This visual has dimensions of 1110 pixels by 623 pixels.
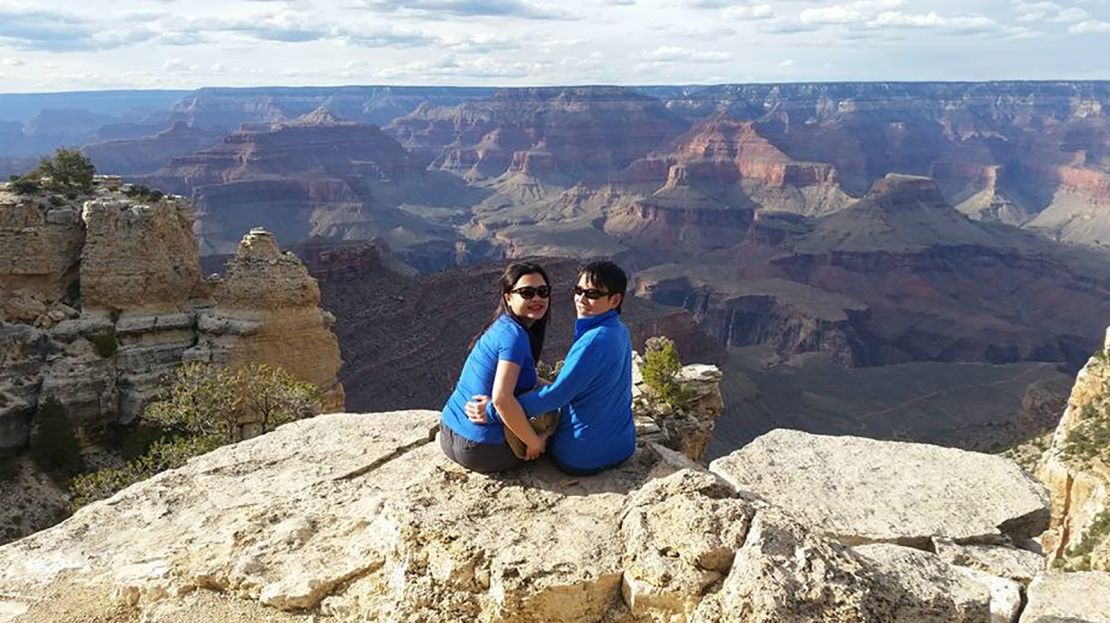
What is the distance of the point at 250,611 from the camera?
7.21 meters

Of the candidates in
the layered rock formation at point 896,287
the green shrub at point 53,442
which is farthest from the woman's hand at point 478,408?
the layered rock formation at point 896,287

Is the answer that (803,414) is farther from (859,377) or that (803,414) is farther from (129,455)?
(129,455)

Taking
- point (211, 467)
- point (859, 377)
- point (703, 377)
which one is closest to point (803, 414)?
point (859, 377)

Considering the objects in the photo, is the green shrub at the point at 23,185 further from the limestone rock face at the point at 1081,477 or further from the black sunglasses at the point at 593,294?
the limestone rock face at the point at 1081,477

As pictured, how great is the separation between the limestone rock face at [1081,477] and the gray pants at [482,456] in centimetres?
1666

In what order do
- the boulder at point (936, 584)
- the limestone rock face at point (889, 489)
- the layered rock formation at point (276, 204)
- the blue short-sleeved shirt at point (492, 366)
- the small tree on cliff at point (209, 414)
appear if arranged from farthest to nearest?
the layered rock formation at point (276, 204)
the small tree on cliff at point (209, 414)
the limestone rock face at point (889, 489)
the blue short-sleeved shirt at point (492, 366)
the boulder at point (936, 584)

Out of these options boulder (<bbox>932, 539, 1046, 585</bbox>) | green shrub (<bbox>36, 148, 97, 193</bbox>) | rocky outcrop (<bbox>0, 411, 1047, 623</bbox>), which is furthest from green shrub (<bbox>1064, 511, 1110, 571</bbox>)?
green shrub (<bbox>36, 148, 97, 193</bbox>)

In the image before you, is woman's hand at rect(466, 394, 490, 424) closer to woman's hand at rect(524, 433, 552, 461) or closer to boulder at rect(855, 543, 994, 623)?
woman's hand at rect(524, 433, 552, 461)

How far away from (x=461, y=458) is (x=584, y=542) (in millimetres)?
1769

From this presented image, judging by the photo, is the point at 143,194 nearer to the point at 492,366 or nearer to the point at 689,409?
the point at 689,409

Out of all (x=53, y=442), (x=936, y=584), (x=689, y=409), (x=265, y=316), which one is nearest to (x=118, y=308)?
(x=265, y=316)

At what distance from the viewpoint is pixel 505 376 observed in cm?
720

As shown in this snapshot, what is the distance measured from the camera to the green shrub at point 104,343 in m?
26.8

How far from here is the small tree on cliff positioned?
20312mm
